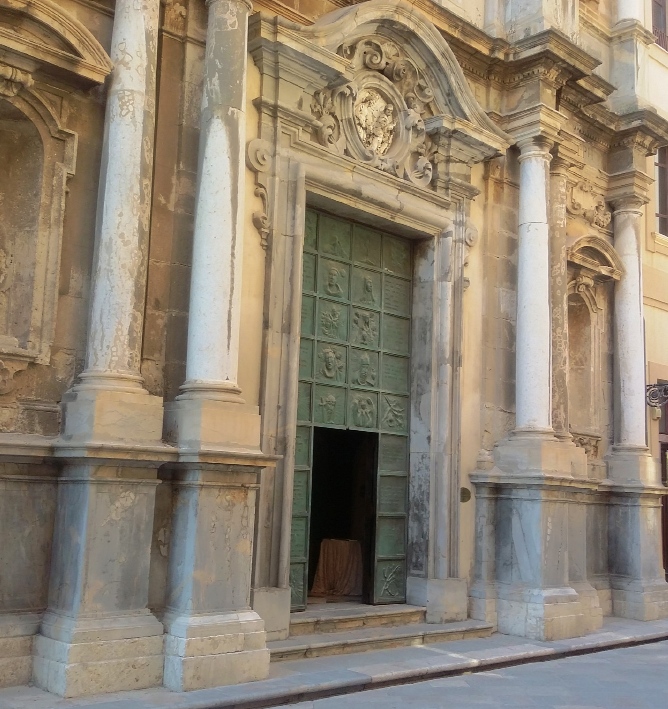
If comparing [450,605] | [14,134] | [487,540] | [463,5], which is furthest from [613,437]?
[14,134]

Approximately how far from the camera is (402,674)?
7516mm

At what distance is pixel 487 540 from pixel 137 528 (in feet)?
15.7

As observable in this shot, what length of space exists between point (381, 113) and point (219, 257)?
340cm

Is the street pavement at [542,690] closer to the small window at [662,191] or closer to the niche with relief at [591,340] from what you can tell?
the niche with relief at [591,340]

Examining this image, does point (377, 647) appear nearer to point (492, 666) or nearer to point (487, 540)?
point (492, 666)

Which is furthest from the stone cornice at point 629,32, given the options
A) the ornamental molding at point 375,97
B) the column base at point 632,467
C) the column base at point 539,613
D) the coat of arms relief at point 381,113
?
the column base at point 539,613

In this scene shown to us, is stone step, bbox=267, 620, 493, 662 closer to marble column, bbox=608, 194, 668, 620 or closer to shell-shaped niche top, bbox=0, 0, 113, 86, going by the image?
marble column, bbox=608, 194, 668, 620

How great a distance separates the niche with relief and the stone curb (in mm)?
2846

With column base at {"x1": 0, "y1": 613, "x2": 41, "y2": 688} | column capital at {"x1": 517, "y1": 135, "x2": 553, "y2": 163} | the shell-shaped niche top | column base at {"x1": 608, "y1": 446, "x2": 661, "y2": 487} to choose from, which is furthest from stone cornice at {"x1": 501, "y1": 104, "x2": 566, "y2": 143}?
column base at {"x1": 0, "y1": 613, "x2": 41, "y2": 688}

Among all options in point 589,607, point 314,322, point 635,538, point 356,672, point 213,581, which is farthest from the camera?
point 635,538

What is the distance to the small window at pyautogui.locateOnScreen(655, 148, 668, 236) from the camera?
14.4 metres

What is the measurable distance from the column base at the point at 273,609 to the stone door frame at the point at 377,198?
0.04ft

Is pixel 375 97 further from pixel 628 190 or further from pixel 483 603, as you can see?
pixel 483 603

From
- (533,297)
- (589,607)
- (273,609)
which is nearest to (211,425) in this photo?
(273,609)
